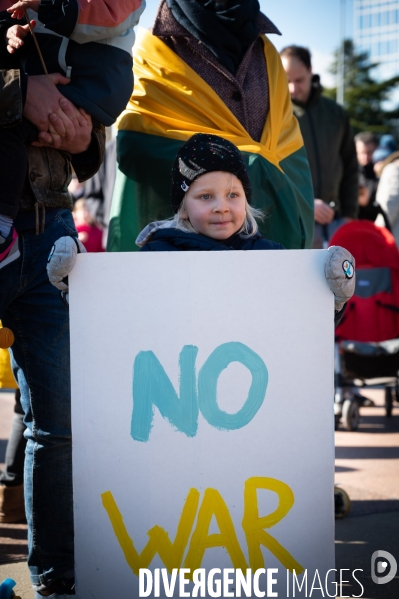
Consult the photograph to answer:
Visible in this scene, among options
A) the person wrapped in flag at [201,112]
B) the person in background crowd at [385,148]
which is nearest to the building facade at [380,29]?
the person in background crowd at [385,148]

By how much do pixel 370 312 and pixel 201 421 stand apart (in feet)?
12.5

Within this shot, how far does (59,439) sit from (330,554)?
83cm

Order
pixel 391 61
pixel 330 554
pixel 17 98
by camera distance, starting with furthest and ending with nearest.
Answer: pixel 391 61 < pixel 17 98 < pixel 330 554

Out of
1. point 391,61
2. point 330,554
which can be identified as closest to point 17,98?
point 330,554

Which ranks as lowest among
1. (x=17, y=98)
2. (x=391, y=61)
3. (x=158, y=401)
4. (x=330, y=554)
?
(x=330, y=554)

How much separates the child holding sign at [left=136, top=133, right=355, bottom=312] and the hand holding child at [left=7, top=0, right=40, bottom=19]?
0.65 m

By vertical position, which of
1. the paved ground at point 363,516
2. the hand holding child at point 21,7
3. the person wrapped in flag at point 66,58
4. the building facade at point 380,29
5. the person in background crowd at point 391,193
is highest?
the building facade at point 380,29

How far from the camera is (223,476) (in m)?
2.15

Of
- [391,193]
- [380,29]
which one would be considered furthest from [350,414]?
[380,29]

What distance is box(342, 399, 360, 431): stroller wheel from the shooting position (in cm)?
549

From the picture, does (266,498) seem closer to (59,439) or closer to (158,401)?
(158,401)

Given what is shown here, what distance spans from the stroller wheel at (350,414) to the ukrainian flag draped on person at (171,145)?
8.12 ft

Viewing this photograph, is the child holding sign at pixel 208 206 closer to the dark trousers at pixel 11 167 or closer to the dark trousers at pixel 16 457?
the dark trousers at pixel 11 167

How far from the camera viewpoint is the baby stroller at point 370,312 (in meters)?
5.77
